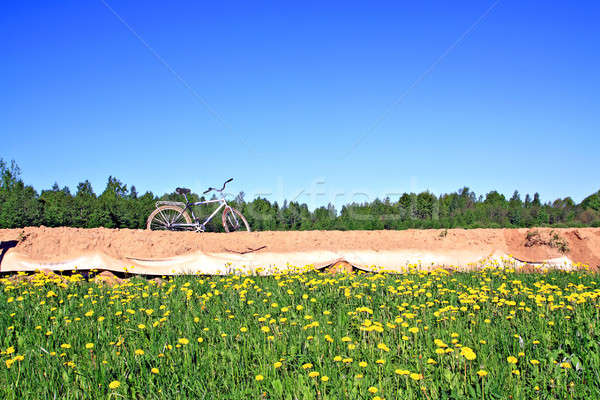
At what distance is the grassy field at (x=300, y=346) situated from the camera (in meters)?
3.03

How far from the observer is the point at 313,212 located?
12336 millimetres

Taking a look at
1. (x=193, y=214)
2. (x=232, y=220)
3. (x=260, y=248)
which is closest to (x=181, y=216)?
(x=193, y=214)

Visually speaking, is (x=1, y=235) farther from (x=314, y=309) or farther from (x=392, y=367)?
(x=392, y=367)

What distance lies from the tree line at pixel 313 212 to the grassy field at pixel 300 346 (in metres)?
5.30

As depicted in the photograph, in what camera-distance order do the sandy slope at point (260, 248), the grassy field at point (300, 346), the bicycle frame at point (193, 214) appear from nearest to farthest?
the grassy field at point (300, 346) → the sandy slope at point (260, 248) → the bicycle frame at point (193, 214)

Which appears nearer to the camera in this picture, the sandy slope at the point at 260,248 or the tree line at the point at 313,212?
the sandy slope at the point at 260,248

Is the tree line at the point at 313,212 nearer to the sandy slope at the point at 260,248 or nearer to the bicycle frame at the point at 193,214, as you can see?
the bicycle frame at the point at 193,214

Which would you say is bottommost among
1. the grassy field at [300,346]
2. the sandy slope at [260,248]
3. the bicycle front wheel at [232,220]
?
the grassy field at [300,346]

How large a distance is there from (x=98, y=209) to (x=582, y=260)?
429 inches

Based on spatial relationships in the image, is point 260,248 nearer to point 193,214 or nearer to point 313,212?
point 193,214

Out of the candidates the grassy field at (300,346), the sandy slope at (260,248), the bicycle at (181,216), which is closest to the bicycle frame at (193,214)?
the bicycle at (181,216)

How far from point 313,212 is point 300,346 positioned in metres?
8.69

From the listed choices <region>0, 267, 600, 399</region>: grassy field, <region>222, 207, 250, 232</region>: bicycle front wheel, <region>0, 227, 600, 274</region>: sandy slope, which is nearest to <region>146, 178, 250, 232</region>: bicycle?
<region>222, 207, 250, 232</region>: bicycle front wheel

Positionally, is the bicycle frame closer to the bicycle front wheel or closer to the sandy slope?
the bicycle front wheel
